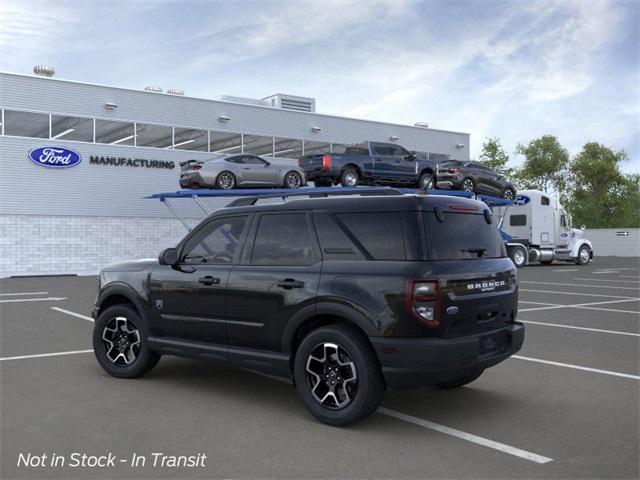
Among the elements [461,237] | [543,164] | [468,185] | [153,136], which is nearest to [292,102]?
[153,136]

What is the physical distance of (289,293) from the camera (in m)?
5.45

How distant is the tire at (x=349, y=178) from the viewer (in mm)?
23203

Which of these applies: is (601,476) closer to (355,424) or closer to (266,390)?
(355,424)

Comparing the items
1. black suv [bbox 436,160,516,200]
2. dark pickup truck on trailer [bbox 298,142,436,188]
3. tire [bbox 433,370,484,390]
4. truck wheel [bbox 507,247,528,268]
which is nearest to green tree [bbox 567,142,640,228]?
truck wheel [bbox 507,247,528,268]

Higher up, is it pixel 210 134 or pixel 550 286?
pixel 210 134

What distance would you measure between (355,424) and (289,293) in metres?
1.18

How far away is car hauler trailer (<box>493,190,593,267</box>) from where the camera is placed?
30955 millimetres

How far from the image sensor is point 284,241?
5734 mm

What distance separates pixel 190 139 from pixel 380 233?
26275 mm

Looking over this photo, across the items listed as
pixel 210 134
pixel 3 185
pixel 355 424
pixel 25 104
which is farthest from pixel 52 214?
pixel 355 424

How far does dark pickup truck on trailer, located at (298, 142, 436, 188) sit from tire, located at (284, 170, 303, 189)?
666 millimetres

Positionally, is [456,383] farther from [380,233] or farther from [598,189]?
[598,189]

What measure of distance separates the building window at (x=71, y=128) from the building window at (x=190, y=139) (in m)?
3.88

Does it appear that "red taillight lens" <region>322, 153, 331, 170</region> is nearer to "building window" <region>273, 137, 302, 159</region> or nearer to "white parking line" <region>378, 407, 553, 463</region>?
"building window" <region>273, 137, 302, 159</region>
